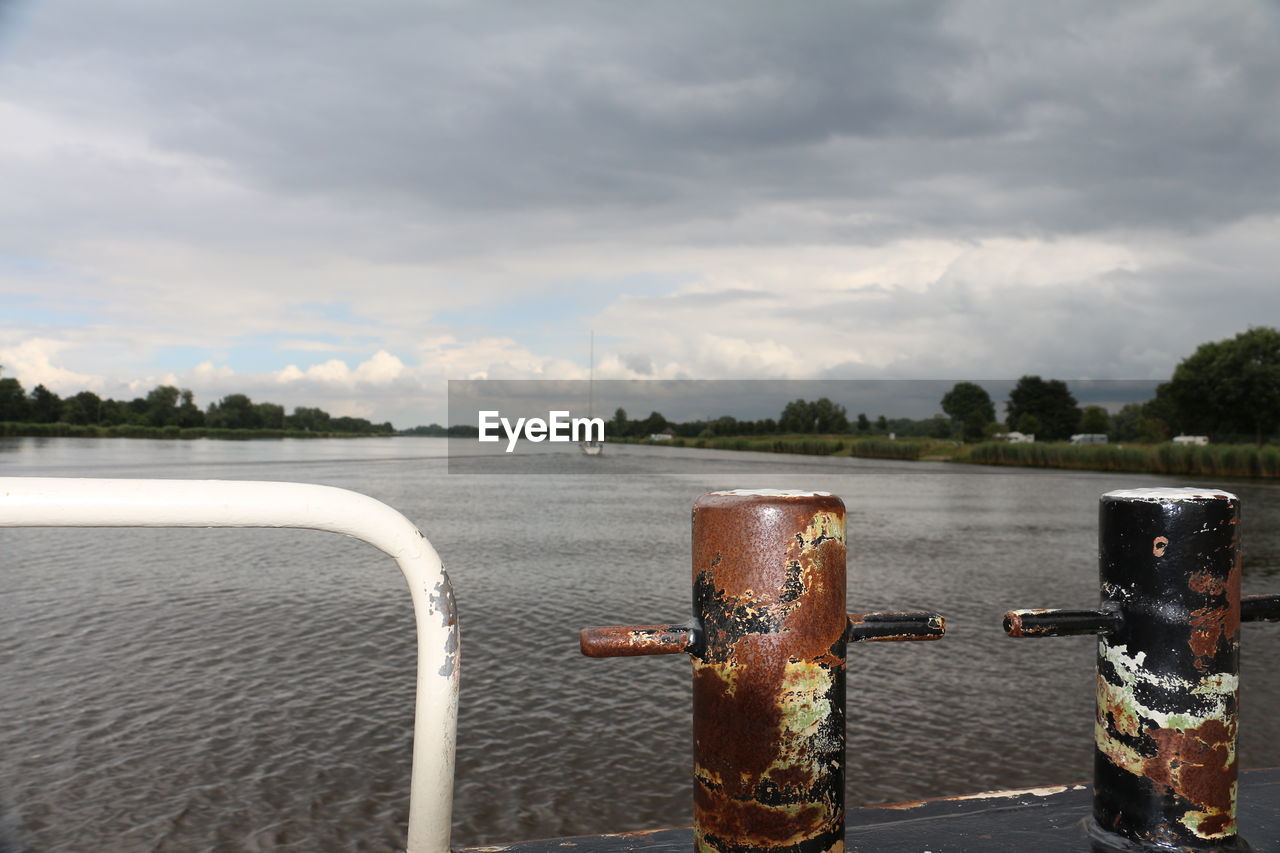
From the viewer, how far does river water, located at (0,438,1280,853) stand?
440cm

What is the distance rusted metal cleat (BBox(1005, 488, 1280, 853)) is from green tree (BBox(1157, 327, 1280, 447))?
60.7m

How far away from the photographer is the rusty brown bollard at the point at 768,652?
47.8 inches

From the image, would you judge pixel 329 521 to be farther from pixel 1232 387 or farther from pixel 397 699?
pixel 1232 387

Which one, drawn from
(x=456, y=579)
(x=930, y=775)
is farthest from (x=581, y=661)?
(x=456, y=579)

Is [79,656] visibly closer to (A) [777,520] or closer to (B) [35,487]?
(B) [35,487]

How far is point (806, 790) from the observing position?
126cm

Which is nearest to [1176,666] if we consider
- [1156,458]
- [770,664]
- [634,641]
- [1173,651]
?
[1173,651]

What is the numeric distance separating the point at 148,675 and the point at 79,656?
3.95ft

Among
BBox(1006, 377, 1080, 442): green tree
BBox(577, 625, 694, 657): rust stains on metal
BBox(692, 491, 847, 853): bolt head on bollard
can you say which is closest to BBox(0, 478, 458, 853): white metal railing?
BBox(577, 625, 694, 657): rust stains on metal

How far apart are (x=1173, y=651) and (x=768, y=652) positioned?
84 centimetres

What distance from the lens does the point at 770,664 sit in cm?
123

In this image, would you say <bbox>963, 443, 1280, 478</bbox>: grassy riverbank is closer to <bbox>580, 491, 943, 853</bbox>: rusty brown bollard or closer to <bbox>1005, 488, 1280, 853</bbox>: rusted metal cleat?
<bbox>1005, 488, 1280, 853</bbox>: rusted metal cleat

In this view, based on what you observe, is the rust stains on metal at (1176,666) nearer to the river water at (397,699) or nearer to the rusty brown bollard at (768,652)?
the rusty brown bollard at (768,652)

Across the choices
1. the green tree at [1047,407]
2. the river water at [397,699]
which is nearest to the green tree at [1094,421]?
the green tree at [1047,407]
